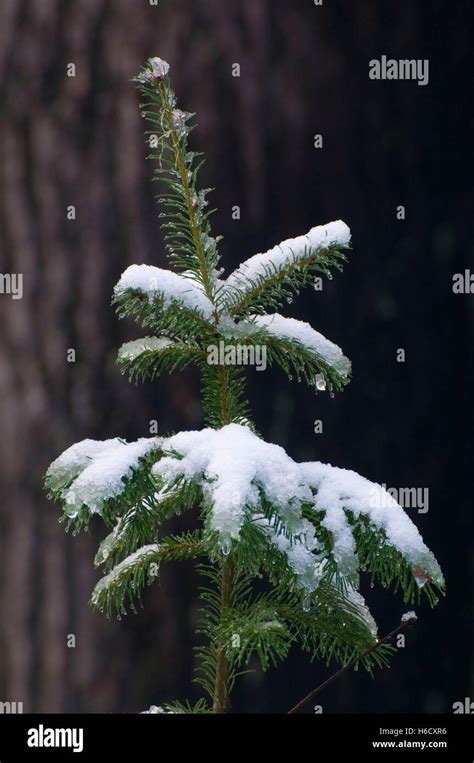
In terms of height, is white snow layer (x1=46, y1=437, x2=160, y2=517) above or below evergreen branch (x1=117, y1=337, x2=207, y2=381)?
below

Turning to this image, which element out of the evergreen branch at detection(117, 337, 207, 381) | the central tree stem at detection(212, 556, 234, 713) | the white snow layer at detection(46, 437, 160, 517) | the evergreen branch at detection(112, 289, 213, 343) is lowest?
the central tree stem at detection(212, 556, 234, 713)

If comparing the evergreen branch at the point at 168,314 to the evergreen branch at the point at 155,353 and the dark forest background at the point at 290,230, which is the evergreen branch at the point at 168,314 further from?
the dark forest background at the point at 290,230

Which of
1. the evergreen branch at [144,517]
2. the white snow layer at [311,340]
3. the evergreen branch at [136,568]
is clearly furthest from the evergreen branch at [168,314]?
the evergreen branch at [136,568]

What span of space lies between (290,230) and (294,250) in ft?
2.45

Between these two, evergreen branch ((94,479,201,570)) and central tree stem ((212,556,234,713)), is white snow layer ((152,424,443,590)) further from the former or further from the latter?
central tree stem ((212,556,234,713))

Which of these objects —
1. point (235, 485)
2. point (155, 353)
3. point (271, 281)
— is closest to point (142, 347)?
point (155, 353)

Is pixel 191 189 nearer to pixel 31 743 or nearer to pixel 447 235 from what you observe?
pixel 447 235

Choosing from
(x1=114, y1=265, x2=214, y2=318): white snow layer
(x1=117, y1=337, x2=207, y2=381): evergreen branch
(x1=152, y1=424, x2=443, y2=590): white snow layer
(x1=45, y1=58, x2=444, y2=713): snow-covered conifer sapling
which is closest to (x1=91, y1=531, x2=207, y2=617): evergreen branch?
(x1=45, y1=58, x2=444, y2=713): snow-covered conifer sapling

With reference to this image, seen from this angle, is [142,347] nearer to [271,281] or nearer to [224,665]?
[271,281]

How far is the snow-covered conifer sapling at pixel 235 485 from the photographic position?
115cm

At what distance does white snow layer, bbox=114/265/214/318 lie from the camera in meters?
1.23

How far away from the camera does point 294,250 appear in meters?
1.29

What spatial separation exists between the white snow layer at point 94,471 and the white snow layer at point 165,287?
24 centimetres

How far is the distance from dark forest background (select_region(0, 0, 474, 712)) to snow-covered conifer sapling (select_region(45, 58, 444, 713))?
620mm
